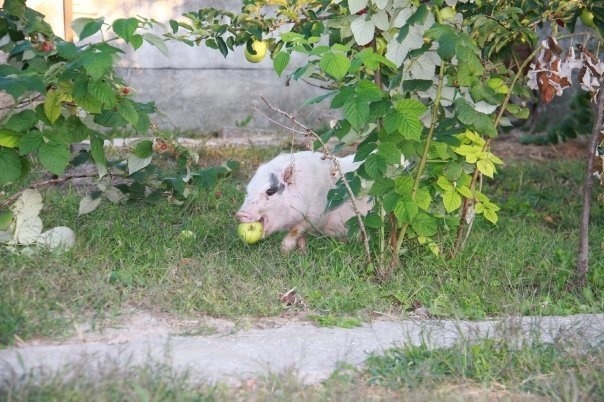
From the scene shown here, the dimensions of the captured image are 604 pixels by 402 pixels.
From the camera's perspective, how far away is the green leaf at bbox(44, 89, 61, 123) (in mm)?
4785

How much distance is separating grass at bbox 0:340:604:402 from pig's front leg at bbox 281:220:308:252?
5.92 ft

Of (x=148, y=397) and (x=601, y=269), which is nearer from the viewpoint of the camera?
(x=148, y=397)

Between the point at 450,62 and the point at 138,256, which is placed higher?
the point at 450,62

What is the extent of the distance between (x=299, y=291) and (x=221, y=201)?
199 centimetres

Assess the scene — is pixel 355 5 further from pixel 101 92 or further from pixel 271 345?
pixel 271 345

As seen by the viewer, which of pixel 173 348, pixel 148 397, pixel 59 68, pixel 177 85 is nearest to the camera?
pixel 148 397

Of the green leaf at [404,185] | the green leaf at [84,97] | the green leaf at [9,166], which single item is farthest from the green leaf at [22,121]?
the green leaf at [404,185]

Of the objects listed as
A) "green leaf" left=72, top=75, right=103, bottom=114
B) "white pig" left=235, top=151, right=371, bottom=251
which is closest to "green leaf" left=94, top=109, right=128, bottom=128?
"green leaf" left=72, top=75, right=103, bottom=114

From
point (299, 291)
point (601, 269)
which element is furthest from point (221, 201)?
point (601, 269)

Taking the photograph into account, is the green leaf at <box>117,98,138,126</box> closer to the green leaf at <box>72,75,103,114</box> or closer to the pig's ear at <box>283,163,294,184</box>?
the green leaf at <box>72,75,103,114</box>

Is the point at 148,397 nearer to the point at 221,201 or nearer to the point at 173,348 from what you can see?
the point at 173,348

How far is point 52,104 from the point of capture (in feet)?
15.7

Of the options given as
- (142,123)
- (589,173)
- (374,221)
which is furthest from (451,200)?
(142,123)

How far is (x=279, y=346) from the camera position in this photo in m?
4.04
